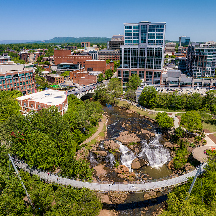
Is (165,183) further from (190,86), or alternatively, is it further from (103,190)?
(190,86)

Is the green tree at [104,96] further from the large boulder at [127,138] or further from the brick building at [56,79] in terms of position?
the brick building at [56,79]

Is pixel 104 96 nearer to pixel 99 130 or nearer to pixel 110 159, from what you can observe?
pixel 99 130

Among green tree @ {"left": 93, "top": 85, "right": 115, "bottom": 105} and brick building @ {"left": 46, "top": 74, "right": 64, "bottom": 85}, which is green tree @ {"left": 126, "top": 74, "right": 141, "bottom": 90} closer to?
green tree @ {"left": 93, "top": 85, "right": 115, "bottom": 105}

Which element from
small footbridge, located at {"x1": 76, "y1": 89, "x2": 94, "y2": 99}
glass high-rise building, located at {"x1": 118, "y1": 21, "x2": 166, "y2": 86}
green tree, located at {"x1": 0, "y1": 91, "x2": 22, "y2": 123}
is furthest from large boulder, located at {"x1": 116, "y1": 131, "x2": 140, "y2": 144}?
glass high-rise building, located at {"x1": 118, "y1": 21, "x2": 166, "y2": 86}

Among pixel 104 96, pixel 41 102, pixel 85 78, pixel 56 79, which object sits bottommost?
pixel 104 96

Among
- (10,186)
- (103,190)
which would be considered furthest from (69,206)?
(10,186)

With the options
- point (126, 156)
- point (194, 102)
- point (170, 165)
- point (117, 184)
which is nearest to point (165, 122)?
point (170, 165)
